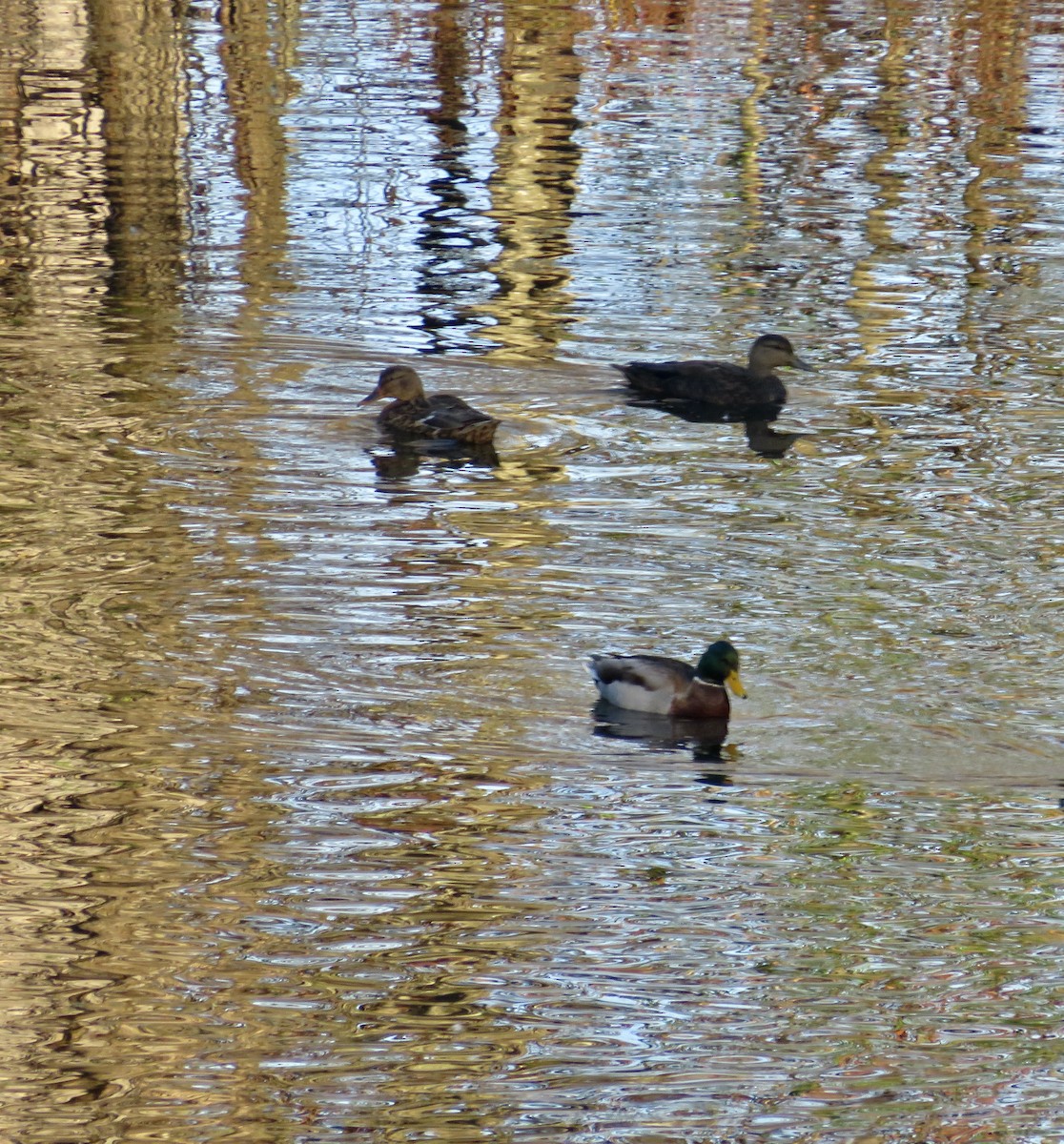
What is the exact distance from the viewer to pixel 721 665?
912cm

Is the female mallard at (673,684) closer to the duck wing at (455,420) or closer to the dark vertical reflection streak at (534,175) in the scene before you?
the duck wing at (455,420)

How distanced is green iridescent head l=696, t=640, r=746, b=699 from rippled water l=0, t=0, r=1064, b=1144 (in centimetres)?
23

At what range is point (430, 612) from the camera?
10148mm

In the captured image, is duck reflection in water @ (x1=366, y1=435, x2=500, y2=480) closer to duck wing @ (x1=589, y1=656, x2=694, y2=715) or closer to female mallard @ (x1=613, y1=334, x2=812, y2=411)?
female mallard @ (x1=613, y1=334, x2=812, y2=411)

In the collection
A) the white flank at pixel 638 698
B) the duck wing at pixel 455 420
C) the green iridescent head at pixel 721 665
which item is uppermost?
the duck wing at pixel 455 420

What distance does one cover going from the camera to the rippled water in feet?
21.4

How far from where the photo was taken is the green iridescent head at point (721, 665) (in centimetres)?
912

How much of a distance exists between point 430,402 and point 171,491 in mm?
1847

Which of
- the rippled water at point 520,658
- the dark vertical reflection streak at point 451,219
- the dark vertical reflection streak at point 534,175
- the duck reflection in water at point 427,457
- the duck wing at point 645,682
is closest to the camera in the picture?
the rippled water at point 520,658

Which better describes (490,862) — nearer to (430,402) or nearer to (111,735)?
(111,735)

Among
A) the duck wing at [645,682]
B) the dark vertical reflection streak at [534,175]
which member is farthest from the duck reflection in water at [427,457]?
the duck wing at [645,682]

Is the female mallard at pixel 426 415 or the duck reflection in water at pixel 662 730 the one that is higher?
the female mallard at pixel 426 415

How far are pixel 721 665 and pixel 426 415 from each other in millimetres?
4374

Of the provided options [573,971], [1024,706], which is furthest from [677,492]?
[573,971]
